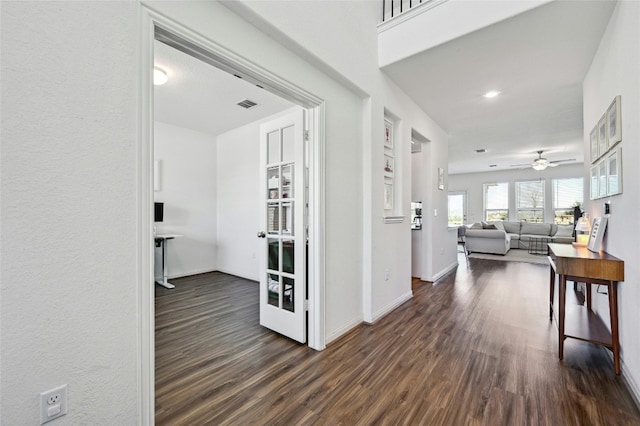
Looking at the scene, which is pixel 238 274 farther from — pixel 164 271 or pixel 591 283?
pixel 591 283

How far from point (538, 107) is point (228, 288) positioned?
17.4 feet

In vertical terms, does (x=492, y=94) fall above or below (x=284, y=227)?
above

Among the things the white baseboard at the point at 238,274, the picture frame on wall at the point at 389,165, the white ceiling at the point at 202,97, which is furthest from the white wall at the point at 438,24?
the white baseboard at the point at 238,274

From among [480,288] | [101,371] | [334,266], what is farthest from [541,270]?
[101,371]

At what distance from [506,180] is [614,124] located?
394 inches

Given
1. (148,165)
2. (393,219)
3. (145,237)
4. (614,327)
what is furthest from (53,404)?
(614,327)

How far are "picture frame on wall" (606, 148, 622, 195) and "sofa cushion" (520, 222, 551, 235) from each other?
7927mm

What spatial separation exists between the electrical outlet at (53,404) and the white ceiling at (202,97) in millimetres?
2752

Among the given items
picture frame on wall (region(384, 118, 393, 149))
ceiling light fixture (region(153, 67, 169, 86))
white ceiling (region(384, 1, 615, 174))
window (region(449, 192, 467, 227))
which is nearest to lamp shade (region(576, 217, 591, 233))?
white ceiling (region(384, 1, 615, 174))

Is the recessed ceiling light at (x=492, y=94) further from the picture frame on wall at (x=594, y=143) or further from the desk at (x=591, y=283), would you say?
the desk at (x=591, y=283)

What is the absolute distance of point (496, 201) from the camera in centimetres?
1098

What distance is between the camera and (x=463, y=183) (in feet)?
38.4

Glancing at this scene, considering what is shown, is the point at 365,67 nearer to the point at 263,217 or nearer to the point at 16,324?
the point at 263,217

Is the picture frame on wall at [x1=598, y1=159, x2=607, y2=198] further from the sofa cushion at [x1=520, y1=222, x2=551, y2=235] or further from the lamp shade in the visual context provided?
the sofa cushion at [x1=520, y1=222, x2=551, y2=235]
